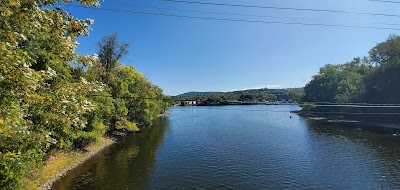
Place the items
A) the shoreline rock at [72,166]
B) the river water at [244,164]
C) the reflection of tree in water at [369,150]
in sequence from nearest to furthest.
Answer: the shoreline rock at [72,166] < the river water at [244,164] < the reflection of tree in water at [369,150]

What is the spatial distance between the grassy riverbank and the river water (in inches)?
37.2

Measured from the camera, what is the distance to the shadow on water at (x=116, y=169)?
2505 centimetres

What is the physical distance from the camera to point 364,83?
85188mm

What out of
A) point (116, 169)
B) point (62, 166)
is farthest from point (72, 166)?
point (116, 169)

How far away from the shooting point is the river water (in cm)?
2534

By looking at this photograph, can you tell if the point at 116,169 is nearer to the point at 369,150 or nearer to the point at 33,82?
the point at 33,82

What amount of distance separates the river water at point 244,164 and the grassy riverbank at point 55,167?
37.2 inches

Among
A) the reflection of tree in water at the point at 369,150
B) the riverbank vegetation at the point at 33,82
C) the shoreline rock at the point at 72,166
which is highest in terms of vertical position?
the riverbank vegetation at the point at 33,82

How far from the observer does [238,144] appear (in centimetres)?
4291

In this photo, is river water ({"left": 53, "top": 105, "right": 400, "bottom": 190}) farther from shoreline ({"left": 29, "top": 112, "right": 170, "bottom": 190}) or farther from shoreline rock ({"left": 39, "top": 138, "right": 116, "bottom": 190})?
shoreline ({"left": 29, "top": 112, "right": 170, "bottom": 190})

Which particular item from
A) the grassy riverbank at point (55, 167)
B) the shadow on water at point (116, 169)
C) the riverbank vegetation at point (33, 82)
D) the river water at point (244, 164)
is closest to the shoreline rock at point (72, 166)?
the grassy riverbank at point (55, 167)

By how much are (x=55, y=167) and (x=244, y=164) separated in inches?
764

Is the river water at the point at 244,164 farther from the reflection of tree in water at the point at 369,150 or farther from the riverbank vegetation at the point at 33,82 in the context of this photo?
the riverbank vegetation at the point at 33,82

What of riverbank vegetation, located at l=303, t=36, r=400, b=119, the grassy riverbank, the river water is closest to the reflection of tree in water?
the river water
